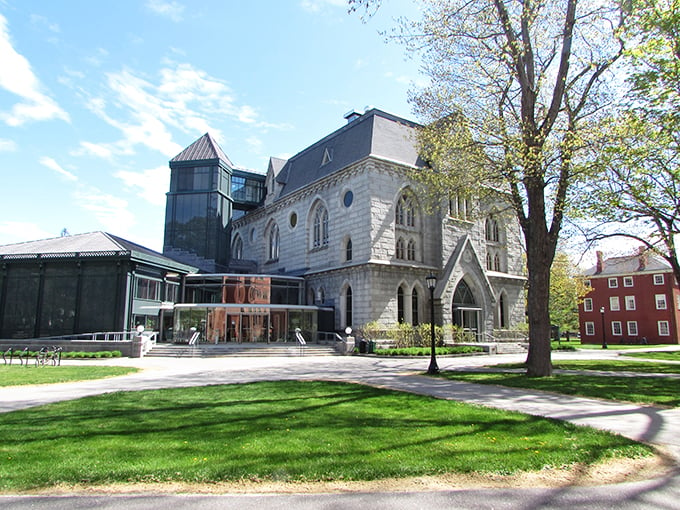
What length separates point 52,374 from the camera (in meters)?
15.8

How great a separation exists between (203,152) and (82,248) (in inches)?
690

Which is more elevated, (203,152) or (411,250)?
(203,152)

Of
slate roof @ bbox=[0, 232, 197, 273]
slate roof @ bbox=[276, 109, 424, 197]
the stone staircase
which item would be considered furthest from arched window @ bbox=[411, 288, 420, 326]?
slate roof @ bbox=[0, 232, 197, 273]

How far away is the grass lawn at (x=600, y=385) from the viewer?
11.1 meters

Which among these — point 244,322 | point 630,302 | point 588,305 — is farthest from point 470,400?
point 588,305

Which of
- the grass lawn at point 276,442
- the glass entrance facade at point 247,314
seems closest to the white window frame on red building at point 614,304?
the glass entrance facade at point 247,314

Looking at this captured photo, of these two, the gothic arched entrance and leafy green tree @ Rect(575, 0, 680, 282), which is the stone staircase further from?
leafy green tree @ Rect(575, 0, 680, 282)

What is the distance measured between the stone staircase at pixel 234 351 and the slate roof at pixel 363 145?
13.3m

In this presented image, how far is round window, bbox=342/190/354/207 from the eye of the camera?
3240cm

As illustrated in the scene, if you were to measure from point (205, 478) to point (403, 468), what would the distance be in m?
2.39

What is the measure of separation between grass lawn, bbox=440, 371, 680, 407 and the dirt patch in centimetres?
615

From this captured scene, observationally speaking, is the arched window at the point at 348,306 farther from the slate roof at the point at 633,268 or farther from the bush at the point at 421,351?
the slate roof at the point at 633,268

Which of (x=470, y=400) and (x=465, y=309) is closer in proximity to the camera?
(x=470, y=400)

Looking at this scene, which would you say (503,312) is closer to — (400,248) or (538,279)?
(400,248)
